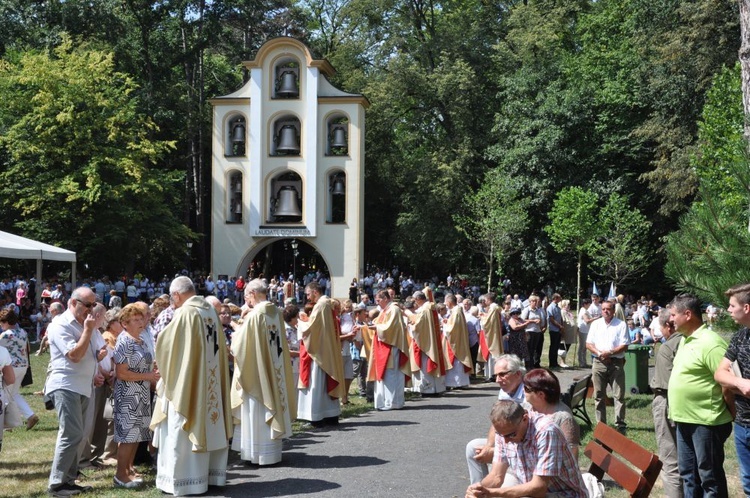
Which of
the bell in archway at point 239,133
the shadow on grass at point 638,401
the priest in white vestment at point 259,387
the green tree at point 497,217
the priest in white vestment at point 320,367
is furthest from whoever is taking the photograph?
the bell in archway at point 239,133

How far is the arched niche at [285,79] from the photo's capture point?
4119 cm

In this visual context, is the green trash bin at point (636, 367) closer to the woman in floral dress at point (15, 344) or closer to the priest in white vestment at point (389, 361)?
the priest in white vestment at point (389, 361)

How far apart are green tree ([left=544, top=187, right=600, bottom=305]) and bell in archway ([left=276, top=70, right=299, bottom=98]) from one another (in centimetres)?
1392

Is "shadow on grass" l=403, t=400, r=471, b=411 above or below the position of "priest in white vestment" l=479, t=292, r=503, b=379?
below

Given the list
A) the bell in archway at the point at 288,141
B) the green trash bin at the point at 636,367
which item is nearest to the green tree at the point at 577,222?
the bell in archway at the point at 288,141

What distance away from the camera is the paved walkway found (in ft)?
26.3

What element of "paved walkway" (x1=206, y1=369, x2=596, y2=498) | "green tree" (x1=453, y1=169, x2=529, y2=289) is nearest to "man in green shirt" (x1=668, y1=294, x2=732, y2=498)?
"paved walkway" (x1=206, y1=369, x2=596, y2=498)

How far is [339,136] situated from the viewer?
41.3 meters

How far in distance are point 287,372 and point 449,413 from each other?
440cm

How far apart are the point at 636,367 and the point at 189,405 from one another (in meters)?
10.1

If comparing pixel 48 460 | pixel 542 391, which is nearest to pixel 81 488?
pixel 48 460

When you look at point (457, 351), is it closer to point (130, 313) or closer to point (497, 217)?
point (130, 313)

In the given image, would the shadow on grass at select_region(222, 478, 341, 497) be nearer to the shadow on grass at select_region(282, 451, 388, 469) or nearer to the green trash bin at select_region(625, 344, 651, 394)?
the shadow on grass at select_region(282, 451, 388, 469)

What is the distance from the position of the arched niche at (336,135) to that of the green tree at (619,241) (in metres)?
12.5
